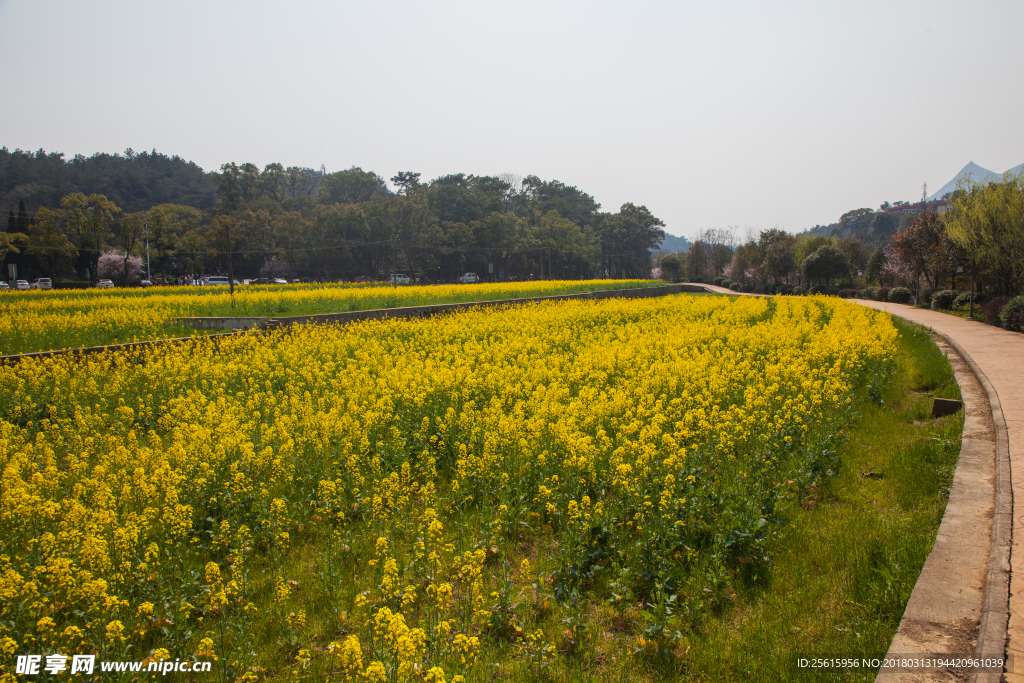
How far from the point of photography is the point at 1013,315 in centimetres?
1458

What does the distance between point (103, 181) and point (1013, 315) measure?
113455mm

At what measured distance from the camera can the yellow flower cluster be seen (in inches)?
126

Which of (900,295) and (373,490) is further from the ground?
(900,295)

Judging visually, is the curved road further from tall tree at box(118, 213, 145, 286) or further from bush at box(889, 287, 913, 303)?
tall tree at box(118, 213, 145, 286)

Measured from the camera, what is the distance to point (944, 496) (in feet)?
15.6

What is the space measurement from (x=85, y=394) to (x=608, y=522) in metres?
8.08

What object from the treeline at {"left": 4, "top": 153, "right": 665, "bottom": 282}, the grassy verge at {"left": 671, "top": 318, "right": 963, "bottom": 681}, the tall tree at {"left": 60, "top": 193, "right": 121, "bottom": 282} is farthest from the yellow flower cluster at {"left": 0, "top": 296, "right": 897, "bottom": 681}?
the tall tree at {"left": 60, "top": 193, "right": 121, "bottom": 282}

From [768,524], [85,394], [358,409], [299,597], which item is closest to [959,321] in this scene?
[768,524]

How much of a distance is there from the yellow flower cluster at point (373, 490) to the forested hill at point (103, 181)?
94.6 metres

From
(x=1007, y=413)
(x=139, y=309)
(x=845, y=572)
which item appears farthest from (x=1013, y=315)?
(x=139, y=309)

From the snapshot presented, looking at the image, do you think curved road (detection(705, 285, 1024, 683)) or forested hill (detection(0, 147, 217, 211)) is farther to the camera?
forested hill (detection(0, 147, 217, 211))

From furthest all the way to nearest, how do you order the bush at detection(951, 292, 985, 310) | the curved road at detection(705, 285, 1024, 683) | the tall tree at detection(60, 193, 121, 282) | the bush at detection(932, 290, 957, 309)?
the tall tree at detection(60, 193, 121, 282), the bush at detection(932, 290, 957, 309), the bush at detection(951, 292, 985, 310), the curved road at detection(705, 285, 1024, 683)

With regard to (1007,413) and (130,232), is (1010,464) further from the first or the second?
(130,232)

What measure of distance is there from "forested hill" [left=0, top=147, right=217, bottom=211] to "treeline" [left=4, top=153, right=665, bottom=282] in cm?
1839
